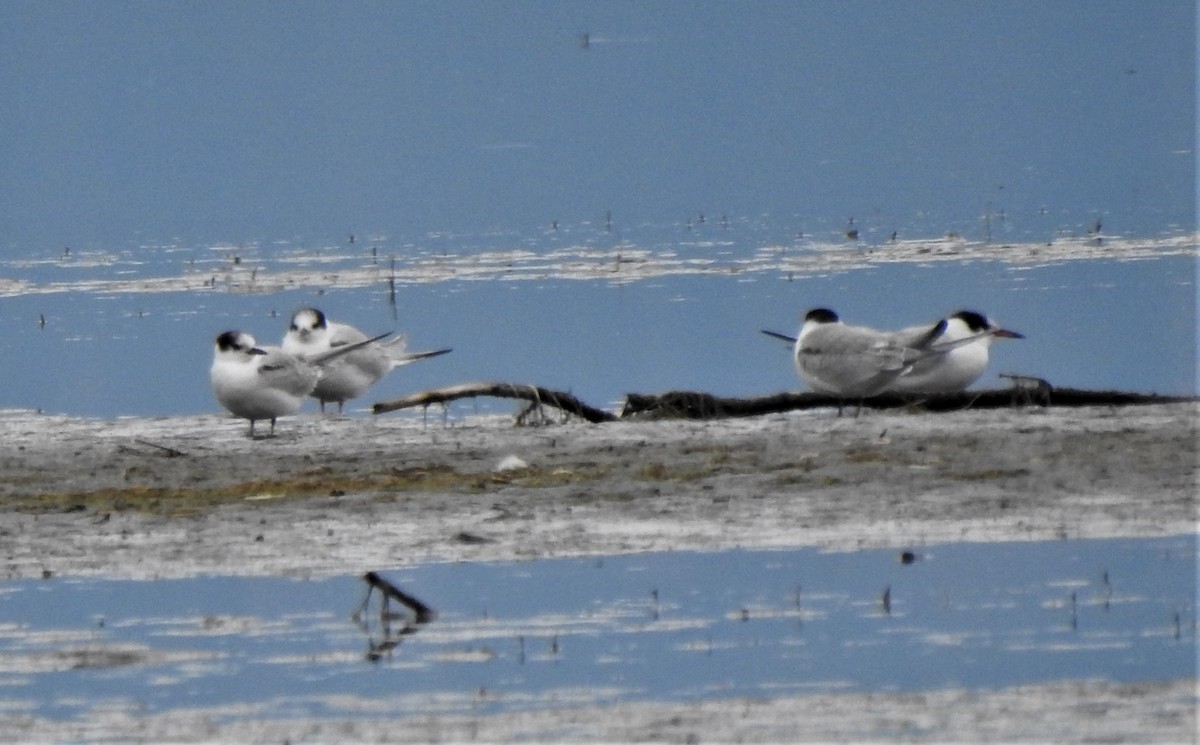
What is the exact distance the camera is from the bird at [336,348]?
16.8 meters

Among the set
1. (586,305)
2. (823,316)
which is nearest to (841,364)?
(823,316)

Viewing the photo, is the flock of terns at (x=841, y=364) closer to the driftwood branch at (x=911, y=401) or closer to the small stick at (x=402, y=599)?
the driftwood branch at (x=911, y=401)

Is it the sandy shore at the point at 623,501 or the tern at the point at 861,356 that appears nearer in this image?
the sandy shore at the point at 623,501

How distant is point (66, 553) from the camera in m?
10.7

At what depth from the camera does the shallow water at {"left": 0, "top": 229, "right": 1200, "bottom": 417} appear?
58.3 feet

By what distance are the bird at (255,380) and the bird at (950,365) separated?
3.18 m

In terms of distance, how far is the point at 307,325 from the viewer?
17078mm

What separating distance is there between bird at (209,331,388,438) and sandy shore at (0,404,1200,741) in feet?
1.12

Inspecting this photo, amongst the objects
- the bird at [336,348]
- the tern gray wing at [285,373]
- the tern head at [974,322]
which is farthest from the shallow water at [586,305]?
the tern gray wing at [285,373]

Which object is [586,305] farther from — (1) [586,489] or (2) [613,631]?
(2) [613,631]

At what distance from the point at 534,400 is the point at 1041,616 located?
5.78 metres

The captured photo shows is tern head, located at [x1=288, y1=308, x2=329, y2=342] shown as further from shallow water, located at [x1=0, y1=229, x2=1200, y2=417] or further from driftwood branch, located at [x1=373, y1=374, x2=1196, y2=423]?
driftwood branch, located at [x1=373, y1=374, x2=1196, y2=423]

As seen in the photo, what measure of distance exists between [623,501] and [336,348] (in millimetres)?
5669

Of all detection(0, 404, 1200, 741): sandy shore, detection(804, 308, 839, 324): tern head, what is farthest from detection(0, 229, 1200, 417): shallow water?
detection(0, 404, 1200, 741): sandy shore
